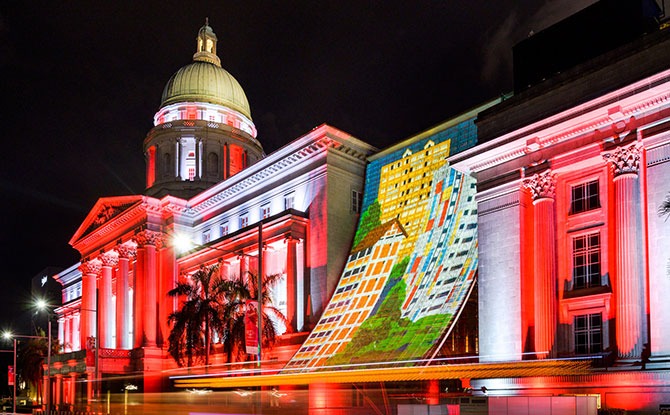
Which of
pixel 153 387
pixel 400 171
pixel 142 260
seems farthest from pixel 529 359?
A: pixel 142 260

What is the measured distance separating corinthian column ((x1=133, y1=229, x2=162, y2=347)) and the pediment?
11.6 ft

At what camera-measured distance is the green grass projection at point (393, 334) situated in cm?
4034

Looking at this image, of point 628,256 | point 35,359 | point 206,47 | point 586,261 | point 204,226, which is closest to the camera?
point 628,256

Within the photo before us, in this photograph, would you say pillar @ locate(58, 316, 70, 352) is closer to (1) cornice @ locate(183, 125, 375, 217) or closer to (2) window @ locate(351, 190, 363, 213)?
(1) cornice @ locate(183, 125, 375, 217)

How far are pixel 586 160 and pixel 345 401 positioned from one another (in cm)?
2008

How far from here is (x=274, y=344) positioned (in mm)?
50562

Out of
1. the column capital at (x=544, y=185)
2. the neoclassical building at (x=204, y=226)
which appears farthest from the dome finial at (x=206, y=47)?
the column capital at (x=544, y=185)

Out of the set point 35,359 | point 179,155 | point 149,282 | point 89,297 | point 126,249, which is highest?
point 179,155

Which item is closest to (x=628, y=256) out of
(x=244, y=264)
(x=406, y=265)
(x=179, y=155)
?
(x=406, y=265)

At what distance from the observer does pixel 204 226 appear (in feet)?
222

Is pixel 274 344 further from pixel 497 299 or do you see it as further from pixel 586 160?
pixel 586 160

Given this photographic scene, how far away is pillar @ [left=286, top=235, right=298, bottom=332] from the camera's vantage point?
5266cm

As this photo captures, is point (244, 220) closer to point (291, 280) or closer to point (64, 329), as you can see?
point (291, 280)

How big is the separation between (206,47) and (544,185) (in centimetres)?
7249
